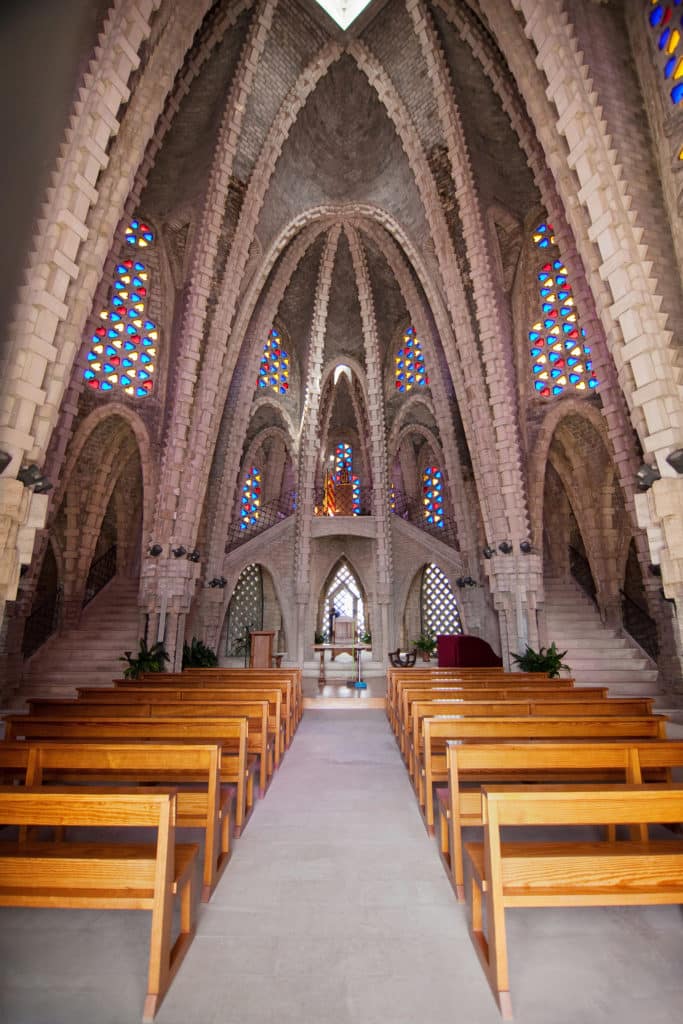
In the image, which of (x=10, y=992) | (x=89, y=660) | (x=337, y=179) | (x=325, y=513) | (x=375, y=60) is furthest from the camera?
(x=325, y=513)

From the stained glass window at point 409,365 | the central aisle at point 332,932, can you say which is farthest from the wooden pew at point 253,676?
the stained glass window at point 409,365

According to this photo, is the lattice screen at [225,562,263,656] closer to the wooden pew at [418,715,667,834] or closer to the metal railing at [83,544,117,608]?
A: the metal railing at [83,544,117,608]

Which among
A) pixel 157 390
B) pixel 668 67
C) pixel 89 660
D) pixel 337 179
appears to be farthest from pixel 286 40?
pixel 89 660

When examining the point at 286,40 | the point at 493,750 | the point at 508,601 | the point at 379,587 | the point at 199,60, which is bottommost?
the point at 493,750

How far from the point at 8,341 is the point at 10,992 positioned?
5072 mm

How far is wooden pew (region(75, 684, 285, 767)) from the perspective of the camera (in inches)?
215

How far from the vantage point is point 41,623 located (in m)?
14.8

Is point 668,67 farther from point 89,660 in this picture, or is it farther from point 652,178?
point 89,660

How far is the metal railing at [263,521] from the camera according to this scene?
18656 mm

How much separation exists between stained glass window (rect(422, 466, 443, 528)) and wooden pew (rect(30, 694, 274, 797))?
17.9 metres

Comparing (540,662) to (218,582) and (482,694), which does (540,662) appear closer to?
(482,694)

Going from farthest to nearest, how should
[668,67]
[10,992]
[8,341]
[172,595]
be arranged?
[172,595], [668,67], [8,341], [10,992]

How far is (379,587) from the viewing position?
714 inches

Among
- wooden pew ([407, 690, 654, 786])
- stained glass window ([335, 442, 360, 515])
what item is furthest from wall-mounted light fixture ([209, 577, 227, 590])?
wooden pew ([407, 690, 654, 786])
